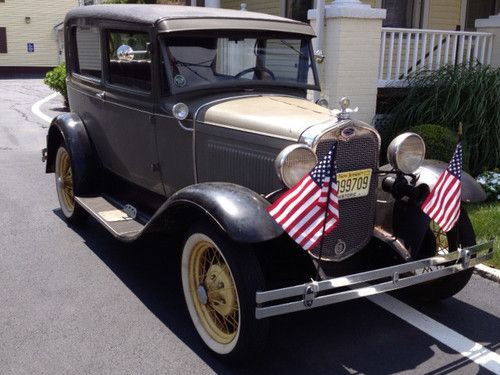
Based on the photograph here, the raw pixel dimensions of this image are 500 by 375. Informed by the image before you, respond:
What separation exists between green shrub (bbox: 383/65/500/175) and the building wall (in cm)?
2629

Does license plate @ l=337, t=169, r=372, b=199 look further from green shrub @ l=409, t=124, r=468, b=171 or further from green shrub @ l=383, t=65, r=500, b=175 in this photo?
green shrub @ l=383, t=65, r=500, b=175

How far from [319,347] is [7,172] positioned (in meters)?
5.93

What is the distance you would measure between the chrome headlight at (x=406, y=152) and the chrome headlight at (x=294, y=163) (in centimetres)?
59

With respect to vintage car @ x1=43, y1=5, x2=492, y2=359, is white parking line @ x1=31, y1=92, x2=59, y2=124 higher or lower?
lower

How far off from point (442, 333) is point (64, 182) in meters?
3.74

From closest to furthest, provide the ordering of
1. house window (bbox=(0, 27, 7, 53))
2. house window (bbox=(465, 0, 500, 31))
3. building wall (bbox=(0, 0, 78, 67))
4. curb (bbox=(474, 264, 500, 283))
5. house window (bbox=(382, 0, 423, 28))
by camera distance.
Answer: curb (bbox=(474, 264, 500, 283))
house window (bbox=(382, 0, 423, 28))
house window (bbox=(465, 0, 500, 31))
house window (bbox=(0, 27, 7, 53))
building wall (bbox=(0, 0, 78, 67))

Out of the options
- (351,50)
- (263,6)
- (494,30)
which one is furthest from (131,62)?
(263,6)

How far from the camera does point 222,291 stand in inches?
128

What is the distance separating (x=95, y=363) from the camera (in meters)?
3.20

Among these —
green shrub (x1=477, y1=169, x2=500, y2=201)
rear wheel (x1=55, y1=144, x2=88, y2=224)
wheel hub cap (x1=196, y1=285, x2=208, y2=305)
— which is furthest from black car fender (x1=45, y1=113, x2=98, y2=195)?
green shrub (x1=477, y1=169, x2=500, y2=201)

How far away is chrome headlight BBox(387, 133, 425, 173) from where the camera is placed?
3469 millimetres

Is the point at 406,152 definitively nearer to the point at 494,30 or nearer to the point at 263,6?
the point at 494,30

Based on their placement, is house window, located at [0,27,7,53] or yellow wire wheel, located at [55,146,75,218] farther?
house window, located at [0,27,7,53]

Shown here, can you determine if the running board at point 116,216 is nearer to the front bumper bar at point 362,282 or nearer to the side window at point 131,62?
the side window at point 131,62
